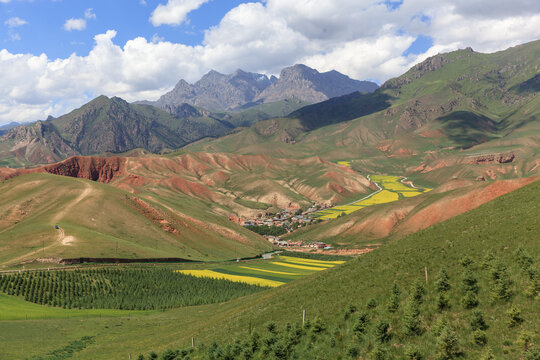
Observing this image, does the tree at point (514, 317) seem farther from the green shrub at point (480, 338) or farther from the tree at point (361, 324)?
the tree at point (361, 324)

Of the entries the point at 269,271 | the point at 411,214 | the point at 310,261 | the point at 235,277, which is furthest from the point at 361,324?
the point at 411,214

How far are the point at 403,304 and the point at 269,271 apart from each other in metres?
99.4

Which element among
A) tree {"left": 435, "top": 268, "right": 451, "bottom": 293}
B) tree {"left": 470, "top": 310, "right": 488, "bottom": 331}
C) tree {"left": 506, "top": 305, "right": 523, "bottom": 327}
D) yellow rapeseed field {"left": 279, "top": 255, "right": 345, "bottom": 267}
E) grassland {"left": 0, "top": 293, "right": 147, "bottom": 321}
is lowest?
yellow rapeseed field {"left": 279, "top": 255, "right": 345, "bottom": 267}

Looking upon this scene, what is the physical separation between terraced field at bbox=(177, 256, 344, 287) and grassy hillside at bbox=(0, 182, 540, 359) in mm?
51799

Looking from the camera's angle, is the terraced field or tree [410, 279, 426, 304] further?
the terraced field

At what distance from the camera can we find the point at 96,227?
134 metres

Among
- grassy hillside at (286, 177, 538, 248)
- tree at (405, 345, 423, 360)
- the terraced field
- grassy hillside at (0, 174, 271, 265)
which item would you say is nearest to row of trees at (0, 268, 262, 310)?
the terraced field

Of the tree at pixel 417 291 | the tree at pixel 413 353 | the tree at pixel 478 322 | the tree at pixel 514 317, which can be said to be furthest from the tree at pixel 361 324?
the tree at pixel 514 317

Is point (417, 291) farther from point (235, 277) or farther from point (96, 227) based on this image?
point (96, 227)

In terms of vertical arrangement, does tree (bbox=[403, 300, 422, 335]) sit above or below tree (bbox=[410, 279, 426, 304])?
below

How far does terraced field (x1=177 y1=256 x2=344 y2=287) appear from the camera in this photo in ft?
373

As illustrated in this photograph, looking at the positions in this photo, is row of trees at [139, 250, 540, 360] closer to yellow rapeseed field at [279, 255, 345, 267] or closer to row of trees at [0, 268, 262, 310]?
row of trees at [0, 268, 262, 310]

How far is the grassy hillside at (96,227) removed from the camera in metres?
114

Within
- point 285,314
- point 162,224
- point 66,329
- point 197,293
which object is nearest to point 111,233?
A: point 162,224
